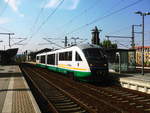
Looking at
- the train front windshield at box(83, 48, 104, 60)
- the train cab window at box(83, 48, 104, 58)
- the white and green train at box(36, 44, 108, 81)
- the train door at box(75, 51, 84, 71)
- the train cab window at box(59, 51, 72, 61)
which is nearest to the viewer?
the white and green train at box(36, 44, 108, 81)

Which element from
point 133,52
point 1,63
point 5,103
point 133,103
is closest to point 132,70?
point 133,52

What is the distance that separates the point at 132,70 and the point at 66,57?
821 centimetres

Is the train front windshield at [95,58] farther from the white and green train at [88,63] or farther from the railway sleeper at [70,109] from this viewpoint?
the railway sleeper at [70,109]

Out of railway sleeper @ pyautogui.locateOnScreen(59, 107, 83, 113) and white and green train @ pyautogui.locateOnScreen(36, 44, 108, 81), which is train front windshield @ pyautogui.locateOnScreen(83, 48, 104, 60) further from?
railway sleeper @ pyautogui.locateOnScreen(59, 107, 83, 113)

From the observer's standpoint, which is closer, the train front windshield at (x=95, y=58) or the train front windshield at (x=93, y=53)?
the train front windshield at (x=95, y=58)

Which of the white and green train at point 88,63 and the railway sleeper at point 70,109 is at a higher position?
the white and green train at point 88,63

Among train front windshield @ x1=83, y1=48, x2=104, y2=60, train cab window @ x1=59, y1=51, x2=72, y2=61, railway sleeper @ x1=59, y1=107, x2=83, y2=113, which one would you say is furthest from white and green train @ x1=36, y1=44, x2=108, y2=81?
railway sleeper @ x1=59, y1=107, x2=83, y2=113

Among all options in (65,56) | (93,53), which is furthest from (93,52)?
(65,56)

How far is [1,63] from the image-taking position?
51969 millimetres

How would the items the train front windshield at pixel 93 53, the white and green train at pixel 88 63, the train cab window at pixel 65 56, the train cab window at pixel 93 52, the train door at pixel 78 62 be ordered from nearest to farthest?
the white and green train at pixel 88 63 → the train front windshield at pixel 93 53 → the train cab window at pixel 93 52 → the train door at pixel 78 62 → the train cab window at pixel 65 56

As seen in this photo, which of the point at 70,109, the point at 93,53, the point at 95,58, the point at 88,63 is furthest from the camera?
the point at 93,53

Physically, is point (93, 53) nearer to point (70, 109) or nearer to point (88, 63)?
point (88, 63)

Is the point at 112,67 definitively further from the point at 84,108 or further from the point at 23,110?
the point at 23,110

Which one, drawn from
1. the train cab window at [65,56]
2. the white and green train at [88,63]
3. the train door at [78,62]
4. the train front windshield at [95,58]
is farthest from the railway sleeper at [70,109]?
the train cab window at [65,56]
